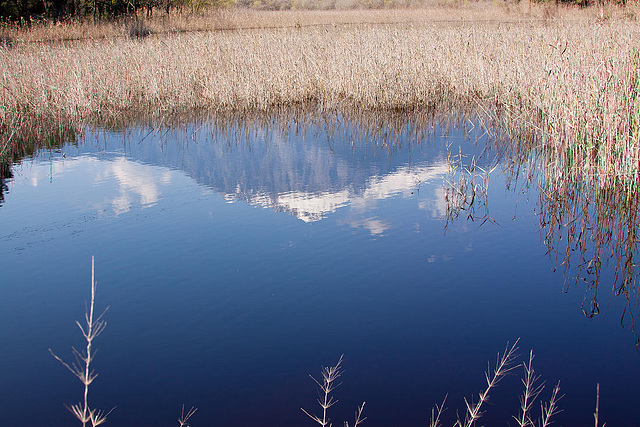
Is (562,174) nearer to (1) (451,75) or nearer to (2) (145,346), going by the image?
(2) (145,346)

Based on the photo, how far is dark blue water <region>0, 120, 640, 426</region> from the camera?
2.59 metres

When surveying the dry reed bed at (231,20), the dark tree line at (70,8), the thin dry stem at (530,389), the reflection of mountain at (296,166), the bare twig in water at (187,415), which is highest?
the dark tree line at (70,8)

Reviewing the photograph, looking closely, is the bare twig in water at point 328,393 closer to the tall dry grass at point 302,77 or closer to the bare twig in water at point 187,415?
the bare twig in water at point 187,415

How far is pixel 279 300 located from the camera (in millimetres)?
3459

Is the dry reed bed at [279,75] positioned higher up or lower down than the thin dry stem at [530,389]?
higher up

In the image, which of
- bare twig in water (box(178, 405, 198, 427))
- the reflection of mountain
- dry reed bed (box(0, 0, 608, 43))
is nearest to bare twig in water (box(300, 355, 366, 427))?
bare twig in water (box(178, 405, 198, 427))

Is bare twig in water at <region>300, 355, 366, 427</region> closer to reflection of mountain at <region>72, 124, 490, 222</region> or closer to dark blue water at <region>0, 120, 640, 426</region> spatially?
dark blue water at <region>0, 120, 640, 426</region>

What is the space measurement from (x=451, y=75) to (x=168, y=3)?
16090mm

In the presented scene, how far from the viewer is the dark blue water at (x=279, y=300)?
2588 millimetres

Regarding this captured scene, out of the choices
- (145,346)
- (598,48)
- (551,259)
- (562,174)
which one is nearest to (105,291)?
(145,346)

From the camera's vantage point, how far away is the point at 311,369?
2787 millimetres

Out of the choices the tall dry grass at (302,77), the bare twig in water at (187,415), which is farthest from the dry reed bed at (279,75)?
the bare twig in water at (187,415)

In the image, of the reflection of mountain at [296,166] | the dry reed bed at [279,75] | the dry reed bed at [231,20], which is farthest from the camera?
the dry reed bed at [231,20]

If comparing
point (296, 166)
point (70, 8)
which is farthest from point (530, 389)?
point (70, 8)
